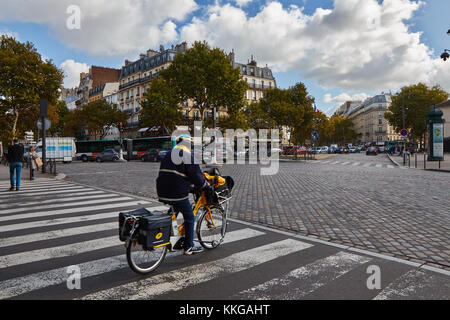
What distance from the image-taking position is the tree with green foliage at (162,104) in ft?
127

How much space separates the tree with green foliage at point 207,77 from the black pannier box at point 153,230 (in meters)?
35.4

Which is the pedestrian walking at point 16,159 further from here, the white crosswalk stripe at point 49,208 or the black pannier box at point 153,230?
the black pannier box at point 153,230

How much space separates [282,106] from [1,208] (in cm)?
3455

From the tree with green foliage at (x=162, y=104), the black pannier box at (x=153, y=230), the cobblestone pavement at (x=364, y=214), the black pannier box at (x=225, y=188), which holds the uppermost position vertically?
the tree with green foliage at (x=162, y=104)

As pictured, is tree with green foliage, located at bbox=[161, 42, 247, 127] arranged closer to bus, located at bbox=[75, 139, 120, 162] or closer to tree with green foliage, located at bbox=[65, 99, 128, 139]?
bus, located at bbox=[75, 139, 120, 162]

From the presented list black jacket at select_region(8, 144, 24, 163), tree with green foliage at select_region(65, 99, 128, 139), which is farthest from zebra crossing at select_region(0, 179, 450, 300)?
tree with green foliage at select_region(65, 99, 128, 139)

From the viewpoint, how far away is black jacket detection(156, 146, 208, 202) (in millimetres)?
4047

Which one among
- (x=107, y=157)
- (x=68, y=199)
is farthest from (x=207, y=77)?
(x=68, y=199)

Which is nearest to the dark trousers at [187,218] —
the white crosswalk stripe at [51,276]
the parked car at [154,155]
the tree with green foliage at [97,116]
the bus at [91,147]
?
the white crosswalk stripe at [51,276]

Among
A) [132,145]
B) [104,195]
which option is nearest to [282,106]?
[132,145]

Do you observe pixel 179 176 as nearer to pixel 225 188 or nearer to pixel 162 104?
pixel 225 188
